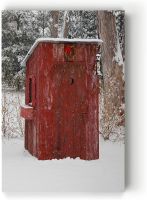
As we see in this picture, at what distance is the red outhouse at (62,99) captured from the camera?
143 inches

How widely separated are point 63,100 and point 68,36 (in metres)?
0.44

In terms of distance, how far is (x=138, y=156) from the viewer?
12.3 ft

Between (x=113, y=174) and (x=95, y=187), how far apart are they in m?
0.16

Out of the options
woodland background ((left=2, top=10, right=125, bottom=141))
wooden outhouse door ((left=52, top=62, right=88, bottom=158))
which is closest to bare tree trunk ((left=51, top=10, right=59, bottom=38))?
woodland background ((left=2, top=10, right=125, bottom=141))

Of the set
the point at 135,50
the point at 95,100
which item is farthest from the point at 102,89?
the point at 135,50

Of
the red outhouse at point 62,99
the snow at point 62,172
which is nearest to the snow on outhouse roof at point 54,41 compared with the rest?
the red outhouse at point 62,99

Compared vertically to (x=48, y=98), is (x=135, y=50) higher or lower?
higher

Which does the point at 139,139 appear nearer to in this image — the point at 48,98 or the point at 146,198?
the point at 146,198

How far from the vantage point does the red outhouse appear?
3.63 metres

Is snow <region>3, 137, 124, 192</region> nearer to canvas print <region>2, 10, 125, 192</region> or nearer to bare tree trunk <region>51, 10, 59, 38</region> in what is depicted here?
canvas print <region>2, 10, 125, 192</region>

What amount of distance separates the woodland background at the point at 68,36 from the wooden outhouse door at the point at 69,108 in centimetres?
14

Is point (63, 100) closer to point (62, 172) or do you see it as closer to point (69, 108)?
point (69, 108)

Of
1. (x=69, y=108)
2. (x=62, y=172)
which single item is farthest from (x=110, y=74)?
(x=62, y=172)

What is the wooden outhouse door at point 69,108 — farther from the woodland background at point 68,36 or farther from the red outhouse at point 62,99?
the woodland background at point 68,36
